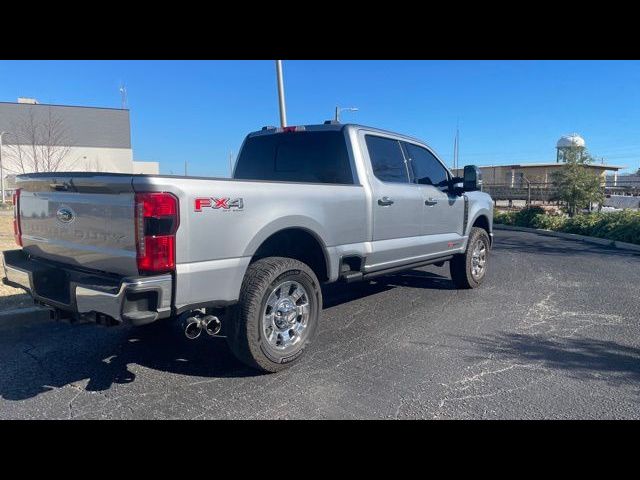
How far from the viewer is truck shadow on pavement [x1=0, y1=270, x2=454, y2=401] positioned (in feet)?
11.9

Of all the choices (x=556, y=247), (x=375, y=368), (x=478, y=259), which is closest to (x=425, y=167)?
(x=478, y=259)

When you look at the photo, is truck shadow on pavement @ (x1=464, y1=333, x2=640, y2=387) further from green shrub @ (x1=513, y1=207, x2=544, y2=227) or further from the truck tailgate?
green shrub @ (x1=513, y1=207, x2=544, y2=227)

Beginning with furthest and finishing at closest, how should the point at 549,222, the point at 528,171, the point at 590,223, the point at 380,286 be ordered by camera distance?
the point at 528,171 < the point at 549,222 < the point at 590,223 < the point at 380,286

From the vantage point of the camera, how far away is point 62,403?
3.29 metres

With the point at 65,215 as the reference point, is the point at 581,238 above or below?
below

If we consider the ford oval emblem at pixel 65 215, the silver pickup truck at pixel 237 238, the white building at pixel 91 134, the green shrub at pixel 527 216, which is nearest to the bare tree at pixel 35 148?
the white building at pixel 91 134

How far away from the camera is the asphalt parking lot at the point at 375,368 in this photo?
3242 millimetres

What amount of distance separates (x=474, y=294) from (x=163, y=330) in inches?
164

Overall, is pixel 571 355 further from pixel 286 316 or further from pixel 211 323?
pixel 211 323

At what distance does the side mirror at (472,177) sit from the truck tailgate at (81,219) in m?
4.37

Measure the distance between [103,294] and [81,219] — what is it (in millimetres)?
696

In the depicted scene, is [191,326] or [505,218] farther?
[505,218]

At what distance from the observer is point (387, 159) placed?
5266 millimetres
